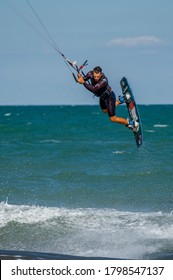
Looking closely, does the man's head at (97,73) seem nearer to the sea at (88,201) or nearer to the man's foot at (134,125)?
Answer: the man's foot at (134,125)

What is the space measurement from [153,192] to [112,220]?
251 inches

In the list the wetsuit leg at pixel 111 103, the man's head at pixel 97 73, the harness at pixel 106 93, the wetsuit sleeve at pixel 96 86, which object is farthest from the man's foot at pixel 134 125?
the man's head at pixel 97 73

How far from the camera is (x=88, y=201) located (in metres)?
24.5

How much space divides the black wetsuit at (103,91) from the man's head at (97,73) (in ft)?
0.28

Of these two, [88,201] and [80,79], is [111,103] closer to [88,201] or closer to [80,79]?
[80,79]

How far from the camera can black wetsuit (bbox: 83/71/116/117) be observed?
15.4 meters

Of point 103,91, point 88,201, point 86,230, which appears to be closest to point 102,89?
point 103,91

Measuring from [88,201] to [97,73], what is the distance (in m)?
9.99

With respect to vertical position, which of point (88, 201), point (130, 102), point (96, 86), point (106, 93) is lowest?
point (88, 201)

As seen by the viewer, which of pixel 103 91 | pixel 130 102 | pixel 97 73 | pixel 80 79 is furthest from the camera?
pixel 130 102

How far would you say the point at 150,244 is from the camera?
16.9m
